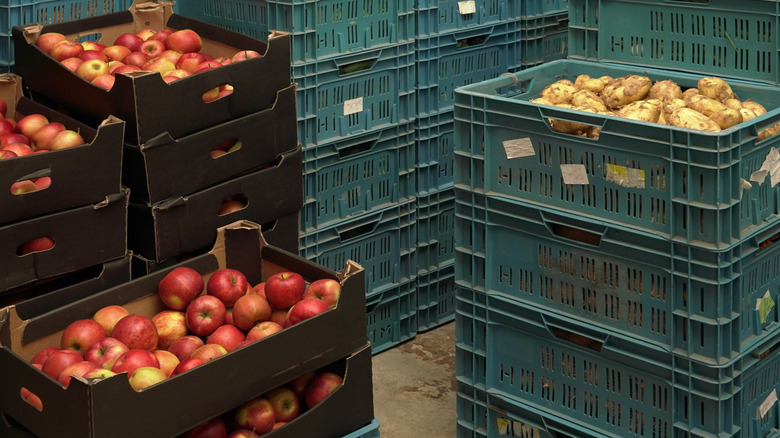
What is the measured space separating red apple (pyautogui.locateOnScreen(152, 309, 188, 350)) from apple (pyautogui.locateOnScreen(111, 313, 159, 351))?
0.36 feet

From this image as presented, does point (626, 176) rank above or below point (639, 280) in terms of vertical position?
above

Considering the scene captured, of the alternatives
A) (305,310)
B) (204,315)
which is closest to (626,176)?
(305,310)

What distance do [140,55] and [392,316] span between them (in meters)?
1.80

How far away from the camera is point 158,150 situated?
3.54 metres

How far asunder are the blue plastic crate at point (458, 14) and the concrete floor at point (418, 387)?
4.76 ft

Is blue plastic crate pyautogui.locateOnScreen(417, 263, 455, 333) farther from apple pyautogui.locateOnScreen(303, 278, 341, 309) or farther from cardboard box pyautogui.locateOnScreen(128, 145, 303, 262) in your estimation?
apple pyautogui.locateOnScreen(303, 278, 341, 309)

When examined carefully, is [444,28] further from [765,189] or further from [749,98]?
[765,189]

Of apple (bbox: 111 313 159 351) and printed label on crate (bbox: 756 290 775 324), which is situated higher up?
apple (bbox: 111 313 159 351)

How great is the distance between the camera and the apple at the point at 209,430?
2.92 metres

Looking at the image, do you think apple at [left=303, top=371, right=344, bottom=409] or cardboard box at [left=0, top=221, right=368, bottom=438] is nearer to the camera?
cardboard box at [left=0, top=221, right=368, bottom=438]

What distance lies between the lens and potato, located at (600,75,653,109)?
3924 mm

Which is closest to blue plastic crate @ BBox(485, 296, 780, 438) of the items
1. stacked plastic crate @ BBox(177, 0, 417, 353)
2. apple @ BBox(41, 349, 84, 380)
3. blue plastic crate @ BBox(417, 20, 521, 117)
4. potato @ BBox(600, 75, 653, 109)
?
potato @ BBox(600, 75, 653, 109)

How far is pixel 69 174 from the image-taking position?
3330 mm

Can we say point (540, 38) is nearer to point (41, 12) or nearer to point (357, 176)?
point (357, 176)
